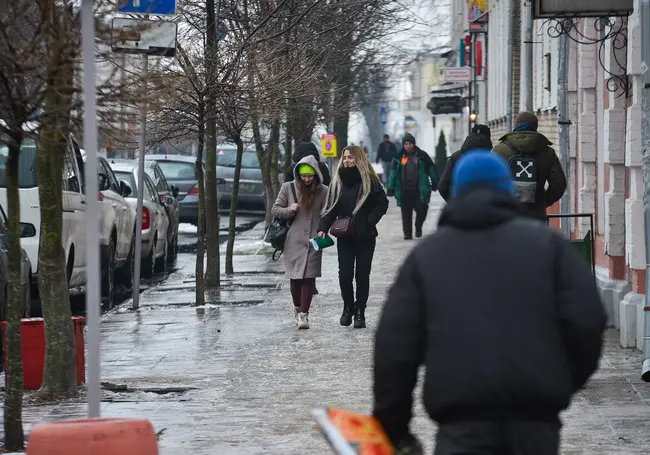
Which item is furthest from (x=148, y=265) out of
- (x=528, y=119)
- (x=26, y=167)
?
(x=528, y=119)

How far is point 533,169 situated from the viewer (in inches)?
467

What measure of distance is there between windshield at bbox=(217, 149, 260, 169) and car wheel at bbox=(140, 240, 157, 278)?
15.4 meters

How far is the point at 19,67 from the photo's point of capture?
25.3ft

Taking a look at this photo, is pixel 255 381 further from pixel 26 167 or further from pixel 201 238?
pixel 201 238

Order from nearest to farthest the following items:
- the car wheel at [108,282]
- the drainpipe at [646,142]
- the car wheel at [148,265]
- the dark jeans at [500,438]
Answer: the dark jeans at [500,438] < the drainpipe at [646,142] < the car wheel at [108,282] < the car wheel at [148,265]

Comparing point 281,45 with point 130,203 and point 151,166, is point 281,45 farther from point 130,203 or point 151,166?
point 151,166

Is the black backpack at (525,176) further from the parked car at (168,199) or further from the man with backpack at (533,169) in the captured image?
the parked car at (168,199)

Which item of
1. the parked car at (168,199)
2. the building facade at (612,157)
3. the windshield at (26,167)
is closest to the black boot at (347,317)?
the building facade at (612,157)

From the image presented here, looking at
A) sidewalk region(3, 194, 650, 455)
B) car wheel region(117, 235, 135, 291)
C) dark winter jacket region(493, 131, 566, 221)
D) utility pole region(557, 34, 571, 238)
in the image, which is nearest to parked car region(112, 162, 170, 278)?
car wheel region(117, 235, 135, 291)

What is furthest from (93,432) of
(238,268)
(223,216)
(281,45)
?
(223,216)

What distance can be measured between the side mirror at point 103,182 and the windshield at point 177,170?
15233 mm

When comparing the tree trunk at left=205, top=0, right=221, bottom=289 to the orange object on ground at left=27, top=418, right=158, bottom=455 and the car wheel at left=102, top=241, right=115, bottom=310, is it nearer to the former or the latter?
the car wheel at left=102, top=241, right=115, bottom=310

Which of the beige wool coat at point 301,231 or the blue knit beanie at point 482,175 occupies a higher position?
the blue knit beanie at point 482,175

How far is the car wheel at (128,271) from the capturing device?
19.6 m
